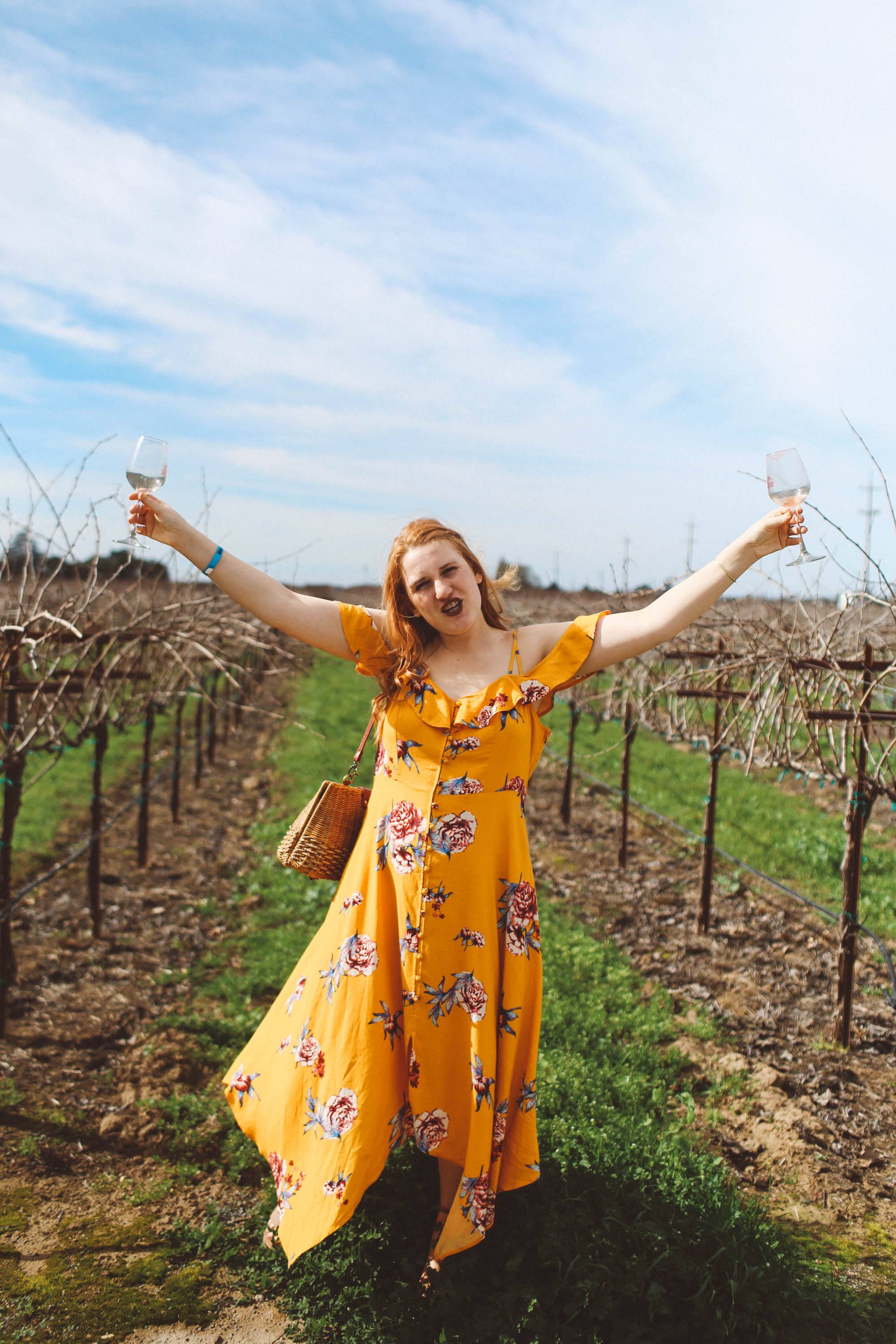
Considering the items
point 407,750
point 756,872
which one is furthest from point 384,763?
point 756,872

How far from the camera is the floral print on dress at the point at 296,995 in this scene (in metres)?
2.61

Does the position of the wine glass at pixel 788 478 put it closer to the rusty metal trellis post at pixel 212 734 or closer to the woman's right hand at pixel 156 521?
the woman's right hand at pixel 156 521

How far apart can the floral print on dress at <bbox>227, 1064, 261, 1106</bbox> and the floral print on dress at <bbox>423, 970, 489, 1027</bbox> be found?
2.33 ft

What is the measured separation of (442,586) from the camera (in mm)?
2391

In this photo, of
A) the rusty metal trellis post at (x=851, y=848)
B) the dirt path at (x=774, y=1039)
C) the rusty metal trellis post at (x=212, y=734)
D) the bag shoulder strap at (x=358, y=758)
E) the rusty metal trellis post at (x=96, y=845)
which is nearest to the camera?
the bag shoulder strap at (x=358, y=758)

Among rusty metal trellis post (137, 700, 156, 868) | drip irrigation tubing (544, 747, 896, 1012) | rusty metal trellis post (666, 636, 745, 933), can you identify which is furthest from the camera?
rusty metal trellis post (137, 700, 156, 868)

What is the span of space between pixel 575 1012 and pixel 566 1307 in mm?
1911

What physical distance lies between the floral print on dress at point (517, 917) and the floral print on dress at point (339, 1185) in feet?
2.46

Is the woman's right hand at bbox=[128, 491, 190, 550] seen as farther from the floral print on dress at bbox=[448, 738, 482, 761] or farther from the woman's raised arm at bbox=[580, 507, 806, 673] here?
the woman's raised arm at bbox=[580, 507, 806, 673]

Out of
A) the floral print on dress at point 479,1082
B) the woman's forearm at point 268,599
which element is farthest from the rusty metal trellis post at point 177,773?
the floral print on dress at point 479,1082

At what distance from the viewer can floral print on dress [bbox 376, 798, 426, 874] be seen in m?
2.34

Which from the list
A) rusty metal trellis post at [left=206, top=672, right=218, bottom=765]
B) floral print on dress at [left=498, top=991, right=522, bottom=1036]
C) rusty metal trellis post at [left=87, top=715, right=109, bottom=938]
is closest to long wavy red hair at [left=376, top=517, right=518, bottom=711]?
floral print on dress at [left=498, top=991, right=522, bottom=1036]

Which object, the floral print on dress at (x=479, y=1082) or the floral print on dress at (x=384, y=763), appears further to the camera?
the floral print on dress at (x=384, y=763)

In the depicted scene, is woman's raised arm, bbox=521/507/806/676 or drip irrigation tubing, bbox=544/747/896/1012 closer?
woman's raised arm, bbox=521/507/806/676
